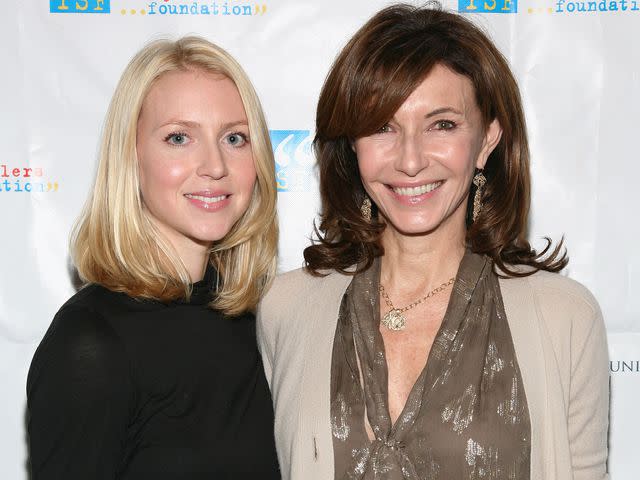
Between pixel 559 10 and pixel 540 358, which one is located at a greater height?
pixel 559 10

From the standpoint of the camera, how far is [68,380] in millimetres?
1772

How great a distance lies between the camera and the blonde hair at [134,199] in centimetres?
206

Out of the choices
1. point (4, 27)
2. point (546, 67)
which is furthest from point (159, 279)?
point (546, 67)

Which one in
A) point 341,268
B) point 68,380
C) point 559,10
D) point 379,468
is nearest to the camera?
point 68,380

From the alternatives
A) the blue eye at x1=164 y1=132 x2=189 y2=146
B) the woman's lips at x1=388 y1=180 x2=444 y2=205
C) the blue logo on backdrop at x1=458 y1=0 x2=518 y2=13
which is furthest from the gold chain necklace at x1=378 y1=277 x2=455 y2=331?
the blue logo on backdrop at x1=458 y1=0 x2=518 y2=13

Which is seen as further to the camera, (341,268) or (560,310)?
(341,268)

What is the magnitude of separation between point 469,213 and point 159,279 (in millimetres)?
833

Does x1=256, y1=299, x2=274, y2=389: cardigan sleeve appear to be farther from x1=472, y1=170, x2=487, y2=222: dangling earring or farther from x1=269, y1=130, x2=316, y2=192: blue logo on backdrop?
x1=269, y1=130, x2=316, y2=192: blue logo on backdrop

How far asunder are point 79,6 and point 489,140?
1.54 meters

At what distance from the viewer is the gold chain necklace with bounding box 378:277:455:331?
83.4 inches

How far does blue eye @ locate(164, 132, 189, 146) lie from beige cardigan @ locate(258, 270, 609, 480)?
0.57m

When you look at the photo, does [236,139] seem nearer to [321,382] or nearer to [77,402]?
[321,382]

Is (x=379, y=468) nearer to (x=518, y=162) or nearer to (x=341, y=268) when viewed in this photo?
(x=341, y=268)

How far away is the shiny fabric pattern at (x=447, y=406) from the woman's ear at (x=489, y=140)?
318 mm
